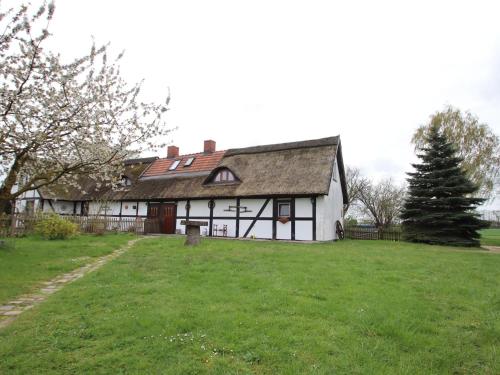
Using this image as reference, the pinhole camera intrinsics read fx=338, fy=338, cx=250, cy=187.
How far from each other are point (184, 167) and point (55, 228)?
30.2 feet

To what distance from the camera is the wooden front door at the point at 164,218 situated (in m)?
19.8

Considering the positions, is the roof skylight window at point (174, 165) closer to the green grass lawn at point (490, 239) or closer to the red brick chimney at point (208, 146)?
the red brick chimney at point (208, 146)

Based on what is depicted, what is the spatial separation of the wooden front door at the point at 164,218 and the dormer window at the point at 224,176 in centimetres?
323

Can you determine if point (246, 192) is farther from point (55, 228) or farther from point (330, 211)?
Result: point (55, 228)

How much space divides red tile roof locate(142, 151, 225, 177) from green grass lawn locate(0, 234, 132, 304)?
941 centimetres

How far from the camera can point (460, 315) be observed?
4.87m

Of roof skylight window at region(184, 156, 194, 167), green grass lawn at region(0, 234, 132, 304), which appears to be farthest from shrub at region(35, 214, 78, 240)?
roof skylight window at region(184, 156, 194, 167)

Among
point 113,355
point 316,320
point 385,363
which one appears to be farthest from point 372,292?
point 113,355

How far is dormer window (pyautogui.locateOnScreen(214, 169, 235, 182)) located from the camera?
18.5m

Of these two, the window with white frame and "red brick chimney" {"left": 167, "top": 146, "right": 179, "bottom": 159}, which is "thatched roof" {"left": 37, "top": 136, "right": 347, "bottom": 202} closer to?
the window with white frame

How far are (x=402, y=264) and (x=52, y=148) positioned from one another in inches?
336

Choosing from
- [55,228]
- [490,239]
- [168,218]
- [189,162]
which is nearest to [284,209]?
[168,218]

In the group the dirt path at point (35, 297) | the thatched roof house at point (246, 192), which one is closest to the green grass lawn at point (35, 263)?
the dirt path at point (35, 297)

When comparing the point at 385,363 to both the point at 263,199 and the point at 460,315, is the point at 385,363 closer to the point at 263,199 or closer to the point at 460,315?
the point at 460,315
